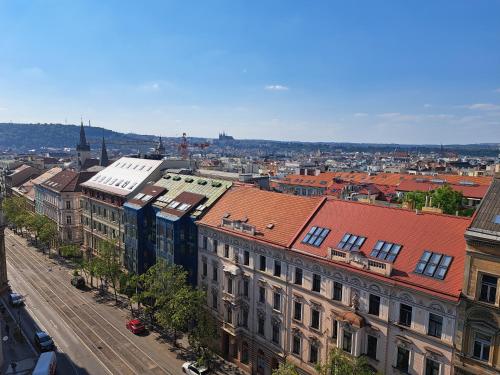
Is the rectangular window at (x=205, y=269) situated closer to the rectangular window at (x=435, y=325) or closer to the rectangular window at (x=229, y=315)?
the rectangular window at (x=229, y=315)

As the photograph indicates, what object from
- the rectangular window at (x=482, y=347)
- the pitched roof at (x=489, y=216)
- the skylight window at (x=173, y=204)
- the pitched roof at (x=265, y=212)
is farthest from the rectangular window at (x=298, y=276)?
the skylight window at (x=173, y=204)

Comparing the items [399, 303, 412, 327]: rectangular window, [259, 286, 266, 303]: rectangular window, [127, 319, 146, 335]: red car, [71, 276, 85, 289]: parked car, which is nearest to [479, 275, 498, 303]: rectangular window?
[399, 303, 412, 327]: rectangular window

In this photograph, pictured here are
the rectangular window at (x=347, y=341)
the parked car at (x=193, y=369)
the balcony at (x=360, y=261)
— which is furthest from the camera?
the parked car at (x=193, y=369)

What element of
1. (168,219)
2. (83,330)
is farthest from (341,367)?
(83,330)

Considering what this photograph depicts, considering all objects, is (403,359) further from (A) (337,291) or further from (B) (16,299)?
(B) (16,299)

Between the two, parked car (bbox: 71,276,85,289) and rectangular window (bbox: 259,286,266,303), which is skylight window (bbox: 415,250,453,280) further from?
parked car (bbox: 71,276,85,289)
